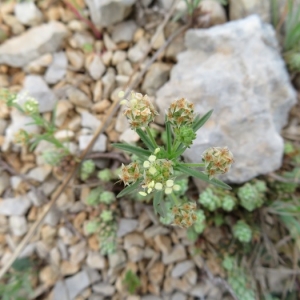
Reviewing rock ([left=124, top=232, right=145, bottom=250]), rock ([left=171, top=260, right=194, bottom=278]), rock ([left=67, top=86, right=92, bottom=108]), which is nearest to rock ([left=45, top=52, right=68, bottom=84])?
rock ([left=67, top=86, right=92, bottom=108])

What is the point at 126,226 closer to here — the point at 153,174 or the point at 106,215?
the point at 106,215

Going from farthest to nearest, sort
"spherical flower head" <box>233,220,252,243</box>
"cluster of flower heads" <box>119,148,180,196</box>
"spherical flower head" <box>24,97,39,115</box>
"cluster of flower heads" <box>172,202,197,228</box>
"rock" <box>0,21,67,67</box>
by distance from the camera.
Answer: "rock" <box>0,21,67,67</box> → "spherical flower head" <box>233,220,252,243</box> → "spherical flower head" <box>24,97,39,115</box> → "cluster of flower heads" <box>172,202,197,228</box> → "cluster of flower heads" <box>119,148,180,196</box>

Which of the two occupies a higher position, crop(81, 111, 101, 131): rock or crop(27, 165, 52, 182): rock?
crop(81, 111, 101, 131): rock

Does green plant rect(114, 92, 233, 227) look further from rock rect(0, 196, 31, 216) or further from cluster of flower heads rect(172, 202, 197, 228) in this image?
rock rect(0, 196, 31, 216)

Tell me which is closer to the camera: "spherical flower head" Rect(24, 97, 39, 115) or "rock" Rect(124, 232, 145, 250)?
"spherical flower head" Rect(24, 97, 39, 115)

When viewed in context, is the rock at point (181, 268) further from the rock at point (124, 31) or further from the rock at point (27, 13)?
the rock at point (27, 13)

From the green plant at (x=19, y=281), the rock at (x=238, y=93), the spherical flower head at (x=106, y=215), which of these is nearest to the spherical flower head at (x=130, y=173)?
the rock at (x=238, y=93)

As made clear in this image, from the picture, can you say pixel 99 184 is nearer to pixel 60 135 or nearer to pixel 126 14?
pixel 60 135
